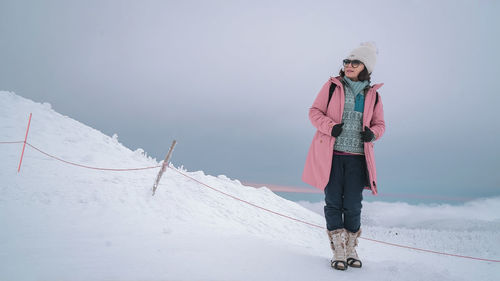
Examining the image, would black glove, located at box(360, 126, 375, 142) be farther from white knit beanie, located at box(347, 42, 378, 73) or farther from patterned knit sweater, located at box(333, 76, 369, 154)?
white knit beanie, located at box(347, 42, 378, 73)

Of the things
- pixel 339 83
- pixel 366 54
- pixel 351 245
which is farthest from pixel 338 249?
pixel 366 54

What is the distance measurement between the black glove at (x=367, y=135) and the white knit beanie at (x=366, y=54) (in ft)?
2.72

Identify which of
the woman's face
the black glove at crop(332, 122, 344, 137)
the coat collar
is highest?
the woman's face

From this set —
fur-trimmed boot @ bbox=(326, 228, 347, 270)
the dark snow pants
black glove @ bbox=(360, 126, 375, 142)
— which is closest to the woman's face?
black glove @ bbox=(360, 126, 375, 142)

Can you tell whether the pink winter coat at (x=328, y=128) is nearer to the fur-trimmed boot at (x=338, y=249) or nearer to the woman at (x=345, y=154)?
the woman at (x=345, y=154)

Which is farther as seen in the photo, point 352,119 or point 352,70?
point 352,70

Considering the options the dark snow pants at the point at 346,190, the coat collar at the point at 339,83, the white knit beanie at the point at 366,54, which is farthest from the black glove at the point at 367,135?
the white knit beanie at the point at 366,54

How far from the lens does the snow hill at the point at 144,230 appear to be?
8.46ft

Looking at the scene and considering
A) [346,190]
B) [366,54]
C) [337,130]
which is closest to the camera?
→ [337,130]

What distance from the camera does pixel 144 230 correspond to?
4207 mm

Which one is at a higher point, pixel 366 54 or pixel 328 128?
pixel 366 54

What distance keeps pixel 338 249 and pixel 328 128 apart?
1312 mm

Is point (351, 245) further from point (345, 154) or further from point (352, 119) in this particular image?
point (352, 119)

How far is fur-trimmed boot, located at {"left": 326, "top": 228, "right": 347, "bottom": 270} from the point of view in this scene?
303cm
